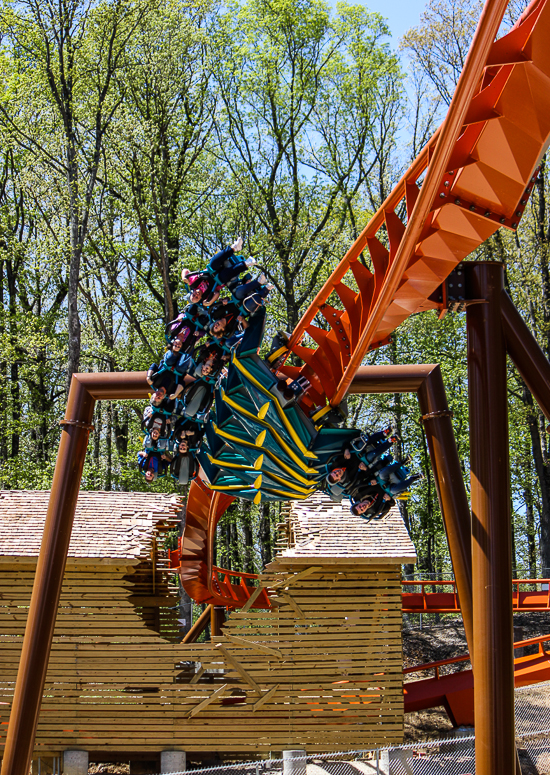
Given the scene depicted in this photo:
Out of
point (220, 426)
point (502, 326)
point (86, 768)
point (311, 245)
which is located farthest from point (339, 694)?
point (311, 245)

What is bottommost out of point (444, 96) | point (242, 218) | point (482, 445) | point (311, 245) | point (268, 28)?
point (482, 445)

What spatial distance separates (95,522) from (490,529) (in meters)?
7.09

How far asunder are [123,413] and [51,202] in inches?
257

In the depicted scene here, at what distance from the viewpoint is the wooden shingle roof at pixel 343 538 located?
31.8ft

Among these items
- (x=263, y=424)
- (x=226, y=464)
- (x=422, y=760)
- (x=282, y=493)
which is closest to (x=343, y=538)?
(x=422, y=760)

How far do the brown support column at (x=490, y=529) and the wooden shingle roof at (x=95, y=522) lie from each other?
237 inches

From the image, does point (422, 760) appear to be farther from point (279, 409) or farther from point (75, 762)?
point (279, 409)

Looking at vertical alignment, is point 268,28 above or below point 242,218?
above

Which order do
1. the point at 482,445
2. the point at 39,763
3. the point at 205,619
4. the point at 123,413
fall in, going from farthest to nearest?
the point at 123,413 < the point at 205,619 < the point at 39,763 < the point at 482,445

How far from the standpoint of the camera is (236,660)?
972 centimetres

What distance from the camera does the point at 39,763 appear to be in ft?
31.1

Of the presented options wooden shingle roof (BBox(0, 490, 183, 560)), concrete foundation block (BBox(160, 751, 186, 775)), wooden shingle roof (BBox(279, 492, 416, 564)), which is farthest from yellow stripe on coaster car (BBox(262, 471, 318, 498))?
concrete foundation block (BBox(160, 751, 186, 775))

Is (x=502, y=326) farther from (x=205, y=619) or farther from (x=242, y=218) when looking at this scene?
(x=242, y=218)

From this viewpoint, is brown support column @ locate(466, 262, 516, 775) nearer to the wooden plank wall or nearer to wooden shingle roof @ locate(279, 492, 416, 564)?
wooden shingle roof @ locate(279, 492, 416, 564)
